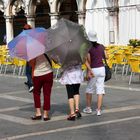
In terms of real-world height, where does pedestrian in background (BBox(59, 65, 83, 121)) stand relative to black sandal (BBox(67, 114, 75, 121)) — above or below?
above

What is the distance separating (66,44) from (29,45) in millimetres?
720

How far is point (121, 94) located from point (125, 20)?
11.0m

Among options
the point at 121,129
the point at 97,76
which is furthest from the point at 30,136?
the point at 97,76

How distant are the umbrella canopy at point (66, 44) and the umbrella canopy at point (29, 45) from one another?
158 mm

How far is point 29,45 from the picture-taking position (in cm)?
997

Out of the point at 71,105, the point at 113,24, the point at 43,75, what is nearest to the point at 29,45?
the point at 43,75

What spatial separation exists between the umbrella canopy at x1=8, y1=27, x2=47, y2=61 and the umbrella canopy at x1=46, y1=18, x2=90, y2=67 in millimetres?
158

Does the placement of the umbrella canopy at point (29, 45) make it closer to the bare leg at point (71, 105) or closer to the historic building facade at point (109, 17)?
the bare leg at point (71, 105)

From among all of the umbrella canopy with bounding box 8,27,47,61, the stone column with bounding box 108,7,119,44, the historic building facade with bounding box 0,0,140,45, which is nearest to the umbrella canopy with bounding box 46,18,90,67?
the umbrella canopy with bounding box 8,27,47,61

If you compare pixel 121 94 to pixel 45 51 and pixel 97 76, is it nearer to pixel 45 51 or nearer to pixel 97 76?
pixel 97 76

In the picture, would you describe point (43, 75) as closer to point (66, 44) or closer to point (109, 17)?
point (66, 44)

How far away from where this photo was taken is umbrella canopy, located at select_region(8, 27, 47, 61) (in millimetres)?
9883

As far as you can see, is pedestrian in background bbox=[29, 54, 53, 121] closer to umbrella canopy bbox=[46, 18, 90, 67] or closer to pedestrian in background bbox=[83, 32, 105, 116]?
umbrella canopy bbox=[46, 18, 90, 67]

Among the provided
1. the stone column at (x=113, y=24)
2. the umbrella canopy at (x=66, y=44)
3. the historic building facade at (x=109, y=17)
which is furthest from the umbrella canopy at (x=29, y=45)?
the stone column at (x=113, y=24)
